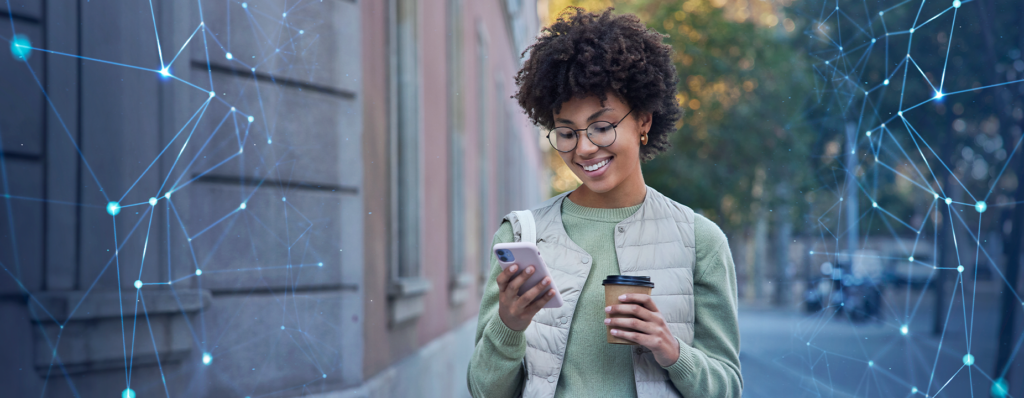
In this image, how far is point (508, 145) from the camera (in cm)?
1205

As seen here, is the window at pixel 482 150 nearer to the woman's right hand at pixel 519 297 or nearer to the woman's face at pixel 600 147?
the woman's face at pixel 600 147

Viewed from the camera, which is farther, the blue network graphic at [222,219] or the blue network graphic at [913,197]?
the blue network graphic at [913,197]

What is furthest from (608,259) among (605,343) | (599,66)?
(599,66)

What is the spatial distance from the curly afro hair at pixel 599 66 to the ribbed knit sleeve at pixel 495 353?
1.24ft

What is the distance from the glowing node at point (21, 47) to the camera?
5.46 ft

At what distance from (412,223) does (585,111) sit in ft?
9.62

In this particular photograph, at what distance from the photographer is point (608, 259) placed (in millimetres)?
1818

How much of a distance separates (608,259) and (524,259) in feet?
1.12

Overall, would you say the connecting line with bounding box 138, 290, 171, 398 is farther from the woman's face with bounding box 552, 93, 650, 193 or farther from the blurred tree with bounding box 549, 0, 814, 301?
the blurred tree with bounding box 549, 0, 814, 301

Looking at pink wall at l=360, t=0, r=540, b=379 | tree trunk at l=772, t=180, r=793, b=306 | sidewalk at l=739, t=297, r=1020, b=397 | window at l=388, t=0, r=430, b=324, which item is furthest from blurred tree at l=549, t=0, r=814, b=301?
pink wall at l=360, t=0, r=540, b=379

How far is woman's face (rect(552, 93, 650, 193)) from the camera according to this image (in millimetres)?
1784

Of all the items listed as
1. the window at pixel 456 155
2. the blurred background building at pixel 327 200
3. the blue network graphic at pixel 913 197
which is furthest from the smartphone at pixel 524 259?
the window at pixel 456 155

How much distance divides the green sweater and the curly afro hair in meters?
0.36

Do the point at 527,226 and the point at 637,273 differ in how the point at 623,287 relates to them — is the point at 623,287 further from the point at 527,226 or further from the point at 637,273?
the point at 527,226
